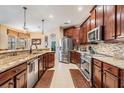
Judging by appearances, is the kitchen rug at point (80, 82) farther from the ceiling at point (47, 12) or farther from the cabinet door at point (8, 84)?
the ceiling at point (47, 12)

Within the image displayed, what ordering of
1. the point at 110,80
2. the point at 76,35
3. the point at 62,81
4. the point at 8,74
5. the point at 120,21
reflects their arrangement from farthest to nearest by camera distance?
the point at 76,35 → the point at 62,81 → the point at 120,21 → the point at 110,80 → the point at 8,74

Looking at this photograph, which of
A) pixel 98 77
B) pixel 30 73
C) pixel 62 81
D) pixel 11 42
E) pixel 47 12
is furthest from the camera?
pixel 11 42

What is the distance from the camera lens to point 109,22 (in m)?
3.27

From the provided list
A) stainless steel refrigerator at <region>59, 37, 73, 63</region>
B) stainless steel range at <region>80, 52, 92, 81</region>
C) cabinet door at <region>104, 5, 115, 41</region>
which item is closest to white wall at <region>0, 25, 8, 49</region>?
stainless steel refrigerator at <region>59, 37, 73, 63</region>

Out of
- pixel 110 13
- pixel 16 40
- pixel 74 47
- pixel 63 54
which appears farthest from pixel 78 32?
pixel 110 13

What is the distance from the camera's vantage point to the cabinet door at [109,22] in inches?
120

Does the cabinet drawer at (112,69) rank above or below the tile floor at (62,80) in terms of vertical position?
above

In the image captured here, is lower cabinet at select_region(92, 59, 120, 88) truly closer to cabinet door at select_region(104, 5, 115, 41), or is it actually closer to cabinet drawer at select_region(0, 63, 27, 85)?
cabinet door at select_region(104, 5, 115, 41)

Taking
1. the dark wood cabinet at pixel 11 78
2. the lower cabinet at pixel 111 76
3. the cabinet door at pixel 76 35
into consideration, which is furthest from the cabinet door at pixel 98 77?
the cabinet door at pixel 76 35

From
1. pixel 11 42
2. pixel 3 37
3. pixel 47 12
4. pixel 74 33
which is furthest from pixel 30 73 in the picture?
pixel 74 33

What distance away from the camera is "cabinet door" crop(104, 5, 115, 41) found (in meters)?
3.04

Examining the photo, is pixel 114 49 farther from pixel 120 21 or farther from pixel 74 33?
pixel 74 33
